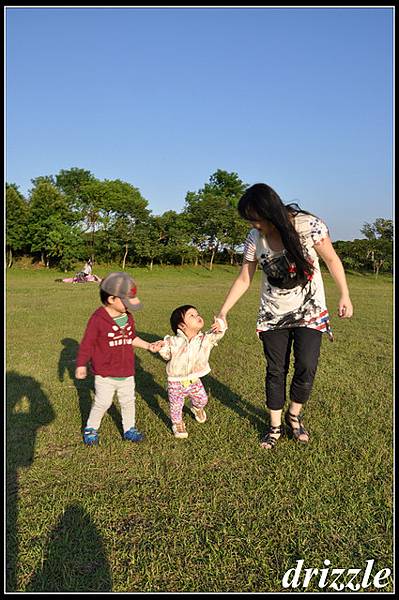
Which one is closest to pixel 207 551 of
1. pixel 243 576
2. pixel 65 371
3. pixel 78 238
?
pixel 243 576

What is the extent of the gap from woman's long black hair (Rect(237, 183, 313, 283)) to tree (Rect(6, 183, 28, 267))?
3692 centimetres

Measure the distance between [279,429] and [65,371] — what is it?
3.53 m

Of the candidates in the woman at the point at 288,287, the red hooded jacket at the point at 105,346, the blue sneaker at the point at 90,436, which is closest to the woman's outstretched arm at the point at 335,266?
the woman at the point at 288,287

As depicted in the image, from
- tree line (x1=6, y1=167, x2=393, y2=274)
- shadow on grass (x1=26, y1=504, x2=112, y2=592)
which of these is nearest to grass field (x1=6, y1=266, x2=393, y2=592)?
shadow on grass (x1=26, y1=504, x2=112, y2=592)

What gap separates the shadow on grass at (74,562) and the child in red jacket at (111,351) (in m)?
1.13

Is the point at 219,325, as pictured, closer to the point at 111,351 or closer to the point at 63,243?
the point at 111,351

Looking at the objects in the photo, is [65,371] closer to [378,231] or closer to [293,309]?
[293,309]

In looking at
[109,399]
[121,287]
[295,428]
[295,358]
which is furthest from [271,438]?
[121,287]

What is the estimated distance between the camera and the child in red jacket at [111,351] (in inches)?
146

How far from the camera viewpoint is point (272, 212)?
3.14 m

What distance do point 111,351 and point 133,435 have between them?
76 centimetres

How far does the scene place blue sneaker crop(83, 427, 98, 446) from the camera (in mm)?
3679

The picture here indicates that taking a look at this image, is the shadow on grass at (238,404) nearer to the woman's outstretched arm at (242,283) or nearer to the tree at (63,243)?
the woman's outstretched arm at (242,283)

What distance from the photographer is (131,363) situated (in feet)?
12.9
